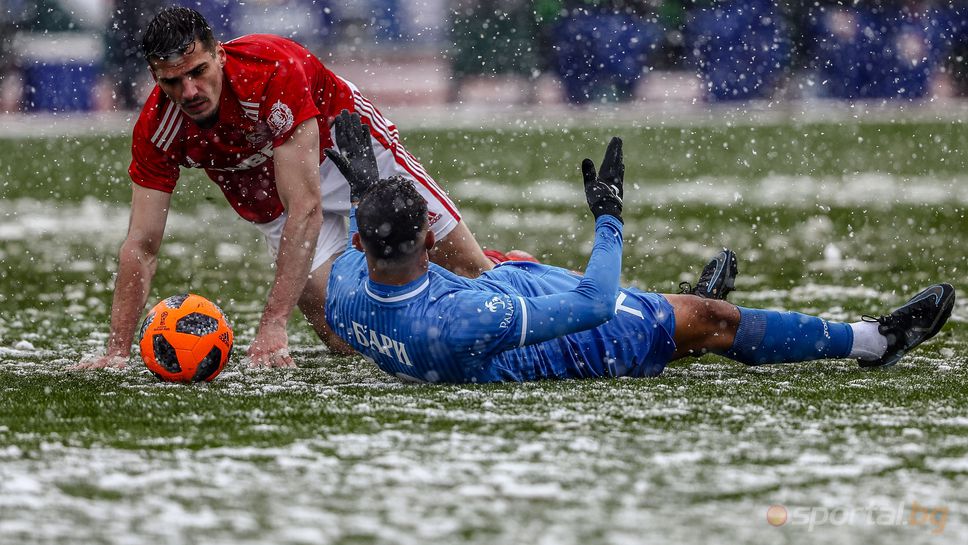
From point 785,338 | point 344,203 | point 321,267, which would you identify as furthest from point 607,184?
point 321,267

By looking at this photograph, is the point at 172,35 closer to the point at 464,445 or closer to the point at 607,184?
the point at 607,184

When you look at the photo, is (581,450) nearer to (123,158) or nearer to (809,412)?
(809,412)

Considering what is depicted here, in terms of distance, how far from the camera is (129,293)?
636cm

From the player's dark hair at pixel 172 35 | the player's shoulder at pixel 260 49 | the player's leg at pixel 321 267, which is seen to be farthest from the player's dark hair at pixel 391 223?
the player's leg at pixel 321 267

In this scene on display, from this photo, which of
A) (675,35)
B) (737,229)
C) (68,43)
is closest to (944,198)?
(737,229)

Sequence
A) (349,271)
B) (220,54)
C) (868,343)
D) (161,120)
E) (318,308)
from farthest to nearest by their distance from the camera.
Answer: (318,308) < (161,120) < (220,54) < (868,343) < (349,271)

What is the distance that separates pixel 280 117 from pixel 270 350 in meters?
1.02

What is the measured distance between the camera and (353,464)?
3963mm

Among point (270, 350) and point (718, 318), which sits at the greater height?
point (718, 318)

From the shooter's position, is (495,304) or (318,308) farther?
(318,308)

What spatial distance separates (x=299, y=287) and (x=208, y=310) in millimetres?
519

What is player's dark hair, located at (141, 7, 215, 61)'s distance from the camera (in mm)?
5816

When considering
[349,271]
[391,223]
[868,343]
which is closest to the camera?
[391,223]

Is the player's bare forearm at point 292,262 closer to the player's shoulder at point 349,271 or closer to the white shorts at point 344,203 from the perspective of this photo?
the white shorts at point 344,203
